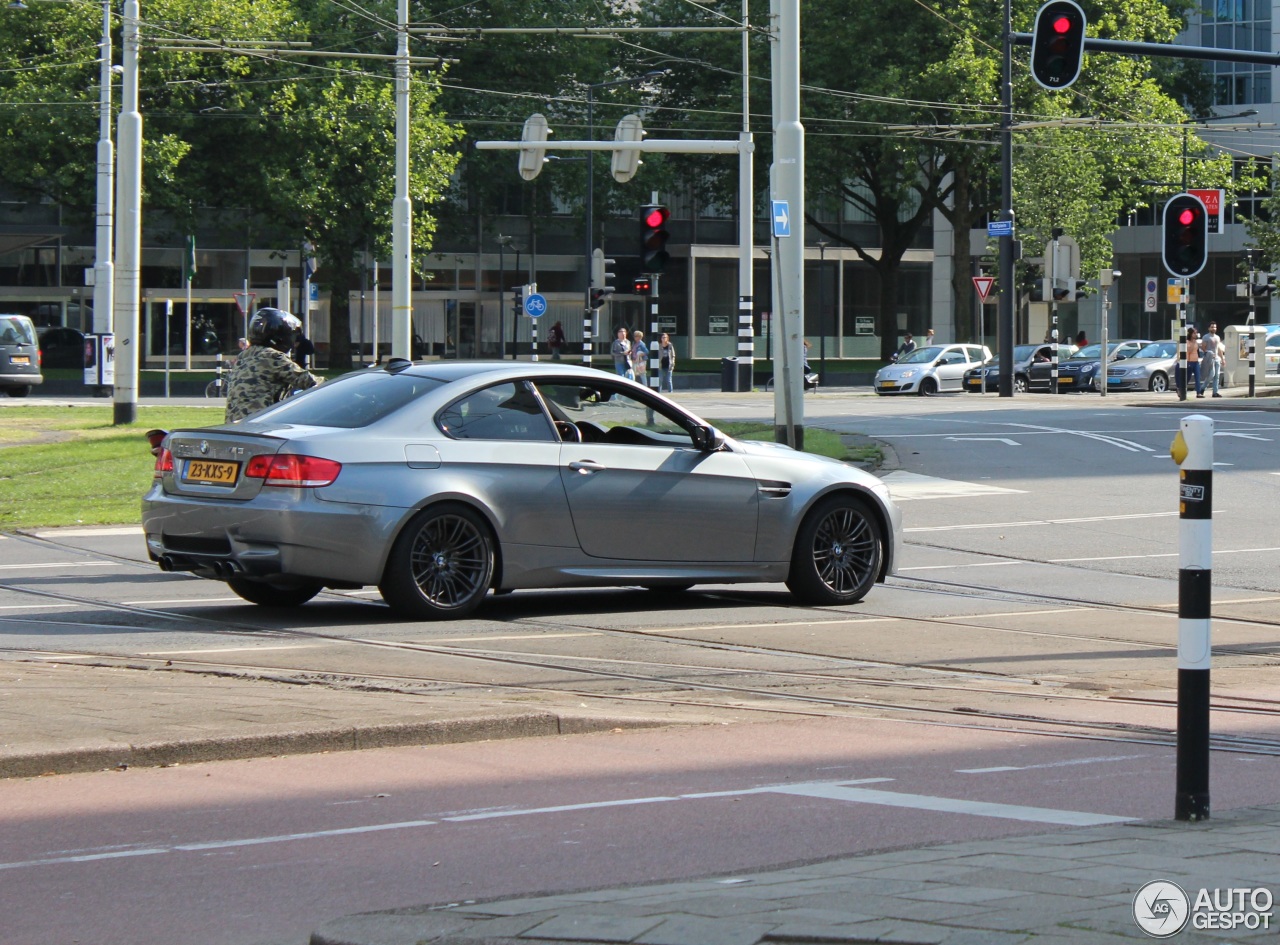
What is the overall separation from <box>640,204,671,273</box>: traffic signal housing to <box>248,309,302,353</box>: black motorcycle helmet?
48.7ft

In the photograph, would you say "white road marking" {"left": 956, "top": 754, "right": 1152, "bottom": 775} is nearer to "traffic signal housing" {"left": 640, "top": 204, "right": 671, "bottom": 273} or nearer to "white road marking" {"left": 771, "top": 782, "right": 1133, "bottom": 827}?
"white road marking" {"left": 771, "top": 782, "right": 1133, "bottom": 827}

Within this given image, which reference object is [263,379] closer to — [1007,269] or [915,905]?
[915,905]

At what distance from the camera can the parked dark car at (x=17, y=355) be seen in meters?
47.1

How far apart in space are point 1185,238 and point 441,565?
1060 cm

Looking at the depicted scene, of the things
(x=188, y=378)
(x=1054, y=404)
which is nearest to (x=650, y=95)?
(x=188, y=378)

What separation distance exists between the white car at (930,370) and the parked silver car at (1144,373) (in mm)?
4072

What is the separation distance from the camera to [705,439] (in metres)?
12.3

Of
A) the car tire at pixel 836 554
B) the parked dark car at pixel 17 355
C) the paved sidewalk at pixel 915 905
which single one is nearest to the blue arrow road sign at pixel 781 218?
the car tire at pixel 836 554

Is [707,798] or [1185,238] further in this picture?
[1185,238]

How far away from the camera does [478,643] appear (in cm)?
1052

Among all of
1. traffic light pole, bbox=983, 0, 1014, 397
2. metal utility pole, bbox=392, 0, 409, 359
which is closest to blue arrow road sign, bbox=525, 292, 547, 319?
traffic light pole, bbox=983, 0, 1014, 397

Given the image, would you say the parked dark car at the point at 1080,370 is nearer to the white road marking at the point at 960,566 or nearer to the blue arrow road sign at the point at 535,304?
the blue arrow road sign at the point at 535,304

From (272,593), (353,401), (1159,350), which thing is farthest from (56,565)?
(1159,350)

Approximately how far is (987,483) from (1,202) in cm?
5519
